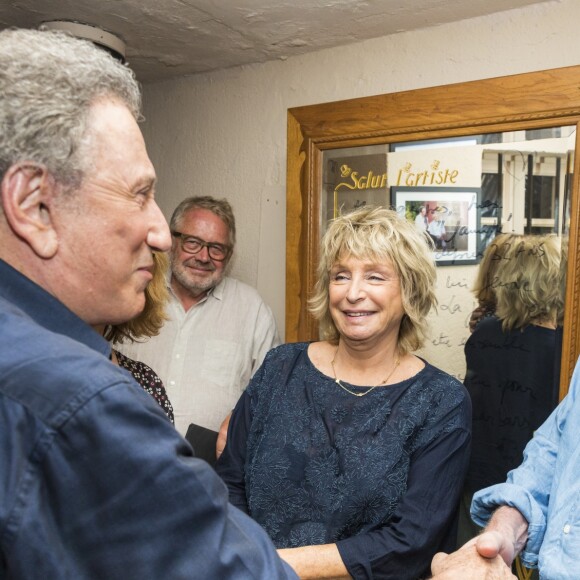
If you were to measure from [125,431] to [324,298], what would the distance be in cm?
130

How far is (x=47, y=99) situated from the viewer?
2.26ft

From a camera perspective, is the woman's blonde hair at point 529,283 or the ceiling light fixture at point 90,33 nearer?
the woman's blonde hair at point 529,283

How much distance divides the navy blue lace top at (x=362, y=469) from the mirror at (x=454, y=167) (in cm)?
51

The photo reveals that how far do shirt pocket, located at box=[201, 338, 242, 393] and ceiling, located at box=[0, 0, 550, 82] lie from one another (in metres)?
1.09

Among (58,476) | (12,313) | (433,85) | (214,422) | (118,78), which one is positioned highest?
(433,85)

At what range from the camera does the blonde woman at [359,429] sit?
4.67 feet

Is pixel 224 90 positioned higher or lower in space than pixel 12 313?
higher

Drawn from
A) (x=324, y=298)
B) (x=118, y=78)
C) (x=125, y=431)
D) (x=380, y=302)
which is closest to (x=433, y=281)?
(x=380, y=302)

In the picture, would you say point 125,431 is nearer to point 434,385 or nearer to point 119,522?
point 119,522

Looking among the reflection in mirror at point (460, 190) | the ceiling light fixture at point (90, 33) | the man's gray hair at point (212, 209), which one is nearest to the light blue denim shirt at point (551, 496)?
the reflection in mirror at point (460, 190)

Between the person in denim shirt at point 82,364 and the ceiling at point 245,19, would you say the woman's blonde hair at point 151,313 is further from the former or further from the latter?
the ceiling at point 245,19

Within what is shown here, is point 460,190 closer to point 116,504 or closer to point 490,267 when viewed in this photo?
point 490,267

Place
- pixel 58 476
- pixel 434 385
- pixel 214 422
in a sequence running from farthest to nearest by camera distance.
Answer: pixel 214 422 < pixel 434 385 < pixel 58 476

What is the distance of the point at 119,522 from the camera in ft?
1.90
